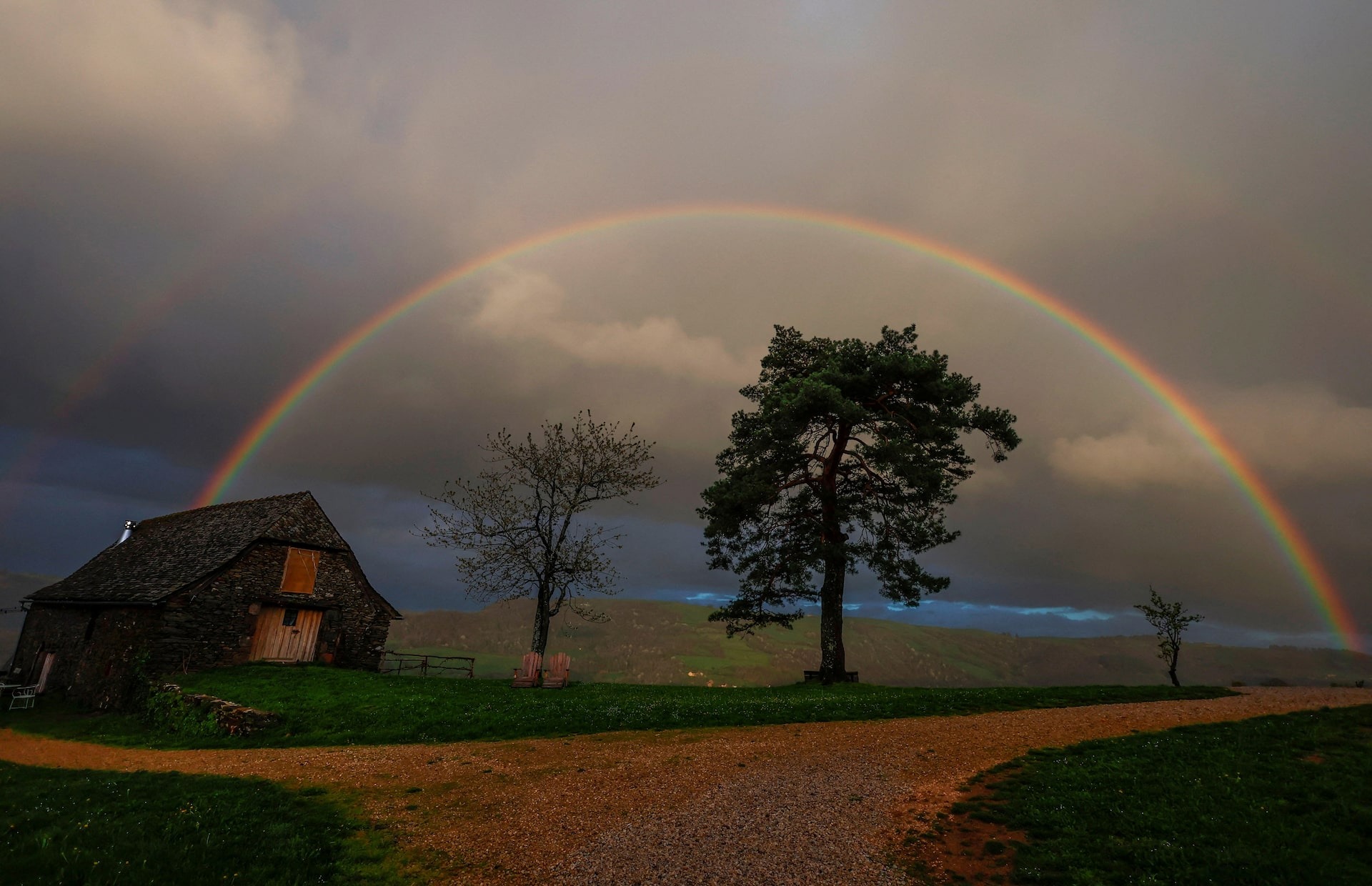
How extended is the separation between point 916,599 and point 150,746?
1222 inches

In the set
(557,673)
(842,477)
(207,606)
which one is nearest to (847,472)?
(842,477)

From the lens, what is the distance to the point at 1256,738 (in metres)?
14.1

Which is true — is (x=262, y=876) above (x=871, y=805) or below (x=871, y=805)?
below

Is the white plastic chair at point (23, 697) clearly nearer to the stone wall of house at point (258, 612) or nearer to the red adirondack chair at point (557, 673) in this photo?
the stone wall of house at point (258, 612)

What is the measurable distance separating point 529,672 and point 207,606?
1668 centimetres

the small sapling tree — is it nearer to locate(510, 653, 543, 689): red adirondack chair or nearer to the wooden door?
locate(510, 653, 543, 689): red adirondack chair

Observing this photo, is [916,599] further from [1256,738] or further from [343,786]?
[343,786]

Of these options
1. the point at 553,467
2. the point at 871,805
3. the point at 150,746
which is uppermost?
the point at 553,467

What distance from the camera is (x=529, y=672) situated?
29.6m

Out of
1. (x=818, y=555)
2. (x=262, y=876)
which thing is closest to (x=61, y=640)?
(x=262, y=876)

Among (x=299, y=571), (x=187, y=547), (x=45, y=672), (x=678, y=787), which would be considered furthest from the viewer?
(x=187, y=547)

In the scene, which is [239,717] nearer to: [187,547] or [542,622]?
[542,622]

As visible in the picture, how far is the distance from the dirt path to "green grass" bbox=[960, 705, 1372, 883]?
63.6 inches

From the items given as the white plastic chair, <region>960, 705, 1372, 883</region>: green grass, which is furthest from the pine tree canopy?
the white plastic chair
